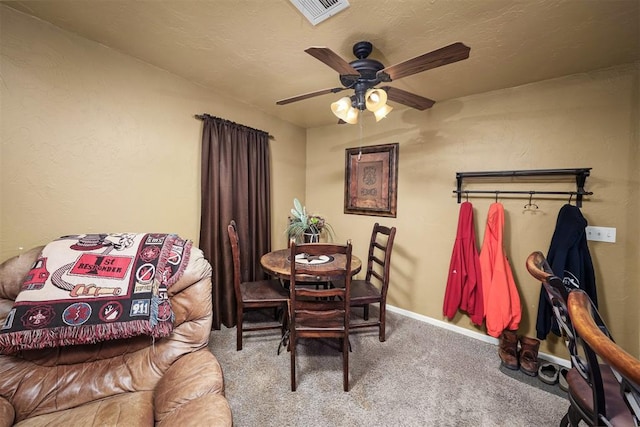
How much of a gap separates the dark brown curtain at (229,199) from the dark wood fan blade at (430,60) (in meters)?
1.68

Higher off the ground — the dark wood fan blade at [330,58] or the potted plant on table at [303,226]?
the dark wood fan blade at [330,58]

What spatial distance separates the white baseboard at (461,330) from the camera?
2.06m

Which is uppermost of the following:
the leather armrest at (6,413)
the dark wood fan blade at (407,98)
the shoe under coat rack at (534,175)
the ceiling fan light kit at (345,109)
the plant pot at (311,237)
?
the dark wood fan blade at (407,98)

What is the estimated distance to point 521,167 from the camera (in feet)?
7.12

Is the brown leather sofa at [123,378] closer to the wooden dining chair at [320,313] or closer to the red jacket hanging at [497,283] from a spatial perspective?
the wooden dining chair at [320,313]

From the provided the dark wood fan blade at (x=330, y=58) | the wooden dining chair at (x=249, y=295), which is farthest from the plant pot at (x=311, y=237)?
the dark wood fan blade at (x=330, y=58)

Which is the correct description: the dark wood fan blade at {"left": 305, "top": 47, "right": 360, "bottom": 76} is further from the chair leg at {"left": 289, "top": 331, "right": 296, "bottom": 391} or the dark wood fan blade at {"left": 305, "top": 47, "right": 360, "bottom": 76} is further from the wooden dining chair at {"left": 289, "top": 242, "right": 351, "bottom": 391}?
the chair leg at {"left": 289, "top": 331, "right": 296, "bottom": 391}

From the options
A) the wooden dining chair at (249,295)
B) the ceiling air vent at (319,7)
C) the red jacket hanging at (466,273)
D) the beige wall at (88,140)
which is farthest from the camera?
the red jacket hanging at (466,273)

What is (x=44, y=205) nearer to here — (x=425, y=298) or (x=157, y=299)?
(x=157, y=299)

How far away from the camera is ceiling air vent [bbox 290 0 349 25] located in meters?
1.28

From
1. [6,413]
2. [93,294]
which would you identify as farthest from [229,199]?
[6,413]

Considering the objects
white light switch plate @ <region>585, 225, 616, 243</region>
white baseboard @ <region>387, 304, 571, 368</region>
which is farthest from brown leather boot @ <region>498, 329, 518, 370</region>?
white light switch plate @ <region>585, 225, 616, 243</region>

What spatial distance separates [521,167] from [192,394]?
9.45ft

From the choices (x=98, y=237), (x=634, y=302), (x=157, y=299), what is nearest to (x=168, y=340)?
(x=157, y=299)
